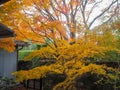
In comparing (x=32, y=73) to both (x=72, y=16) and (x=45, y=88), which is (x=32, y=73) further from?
(x=72, y=16)

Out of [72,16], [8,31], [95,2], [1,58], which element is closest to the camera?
[8,31]

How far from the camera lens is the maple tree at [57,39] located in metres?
9.11

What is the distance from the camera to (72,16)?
47.2 ft

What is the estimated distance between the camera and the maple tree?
359 inches

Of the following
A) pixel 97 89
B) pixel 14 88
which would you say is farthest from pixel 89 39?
pixel 14 88

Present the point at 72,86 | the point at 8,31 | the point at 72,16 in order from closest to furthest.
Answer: the point at 8,31 < the point at 72,86 < the point at 72,16

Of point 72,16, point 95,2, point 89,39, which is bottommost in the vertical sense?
point 89,39

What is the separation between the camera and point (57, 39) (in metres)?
10.7

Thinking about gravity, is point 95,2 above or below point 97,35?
above

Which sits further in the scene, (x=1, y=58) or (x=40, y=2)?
(x=1, y=58)

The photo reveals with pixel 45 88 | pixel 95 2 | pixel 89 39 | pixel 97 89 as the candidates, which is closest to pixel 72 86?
pixel 97 89

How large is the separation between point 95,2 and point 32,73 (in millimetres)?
7453

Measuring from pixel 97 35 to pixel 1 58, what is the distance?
20.6 feet

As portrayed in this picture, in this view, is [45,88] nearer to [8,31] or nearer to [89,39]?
[89,39]
